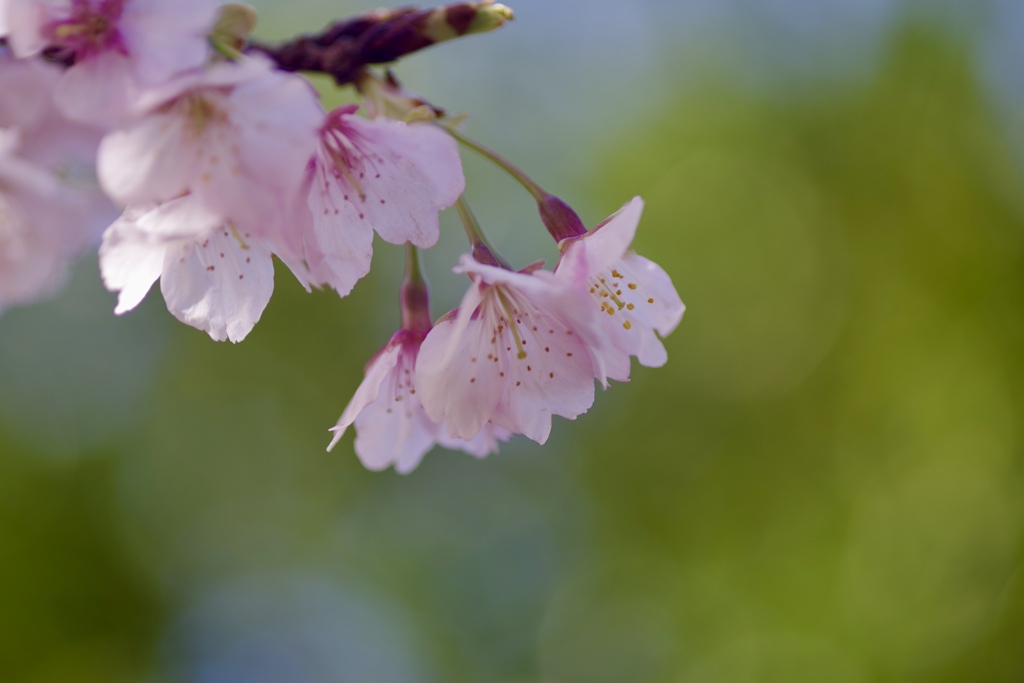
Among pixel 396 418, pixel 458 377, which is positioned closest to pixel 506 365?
pixel 458 377

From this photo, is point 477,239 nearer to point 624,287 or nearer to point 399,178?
point 399,178

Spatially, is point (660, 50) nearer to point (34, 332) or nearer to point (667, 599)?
point (667, 599)

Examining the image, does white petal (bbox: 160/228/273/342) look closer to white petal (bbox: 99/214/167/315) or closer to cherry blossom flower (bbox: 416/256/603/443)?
white petal (bbox: 99/214/167/315)

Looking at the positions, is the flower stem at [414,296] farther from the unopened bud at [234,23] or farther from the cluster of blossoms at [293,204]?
the unopened bud at [234,23]

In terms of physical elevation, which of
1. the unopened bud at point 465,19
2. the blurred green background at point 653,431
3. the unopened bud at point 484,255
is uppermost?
the unopened bud at point 465,19

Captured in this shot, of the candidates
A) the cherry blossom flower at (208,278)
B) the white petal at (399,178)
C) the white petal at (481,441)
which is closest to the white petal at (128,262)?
the cherry blossom flower at (208,278)
